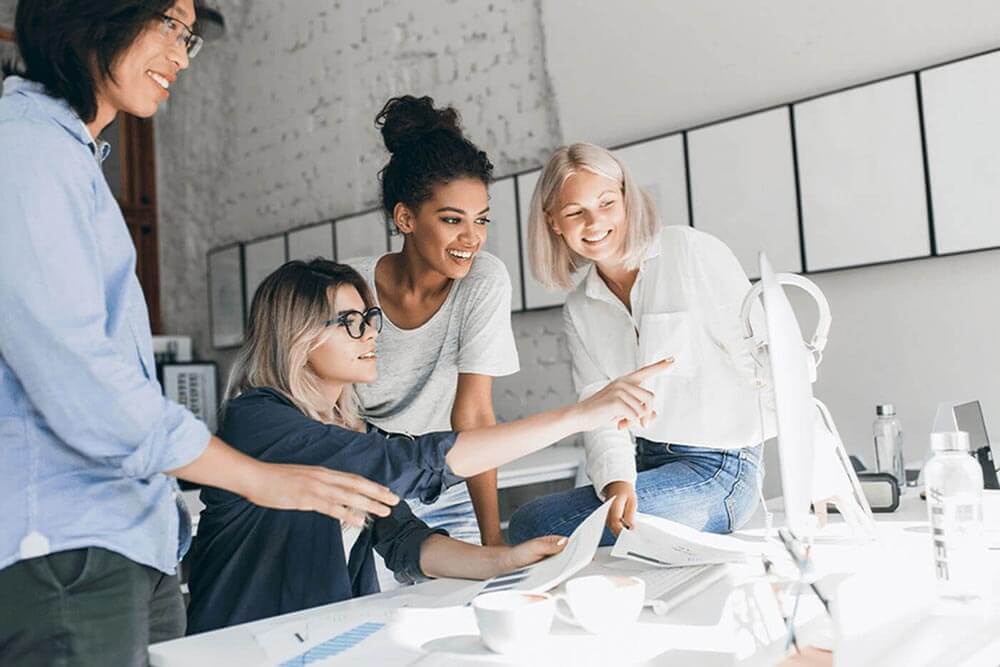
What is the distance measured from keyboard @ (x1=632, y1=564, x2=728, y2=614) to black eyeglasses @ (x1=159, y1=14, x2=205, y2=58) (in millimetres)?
906

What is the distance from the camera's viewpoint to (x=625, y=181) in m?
2.08

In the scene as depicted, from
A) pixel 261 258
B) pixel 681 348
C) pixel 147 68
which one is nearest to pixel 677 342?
pixel 681 348

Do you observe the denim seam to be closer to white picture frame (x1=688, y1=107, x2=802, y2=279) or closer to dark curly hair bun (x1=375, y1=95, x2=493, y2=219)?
dark curly hair bun (x1=375, y1=95, x2=493, y2=219)

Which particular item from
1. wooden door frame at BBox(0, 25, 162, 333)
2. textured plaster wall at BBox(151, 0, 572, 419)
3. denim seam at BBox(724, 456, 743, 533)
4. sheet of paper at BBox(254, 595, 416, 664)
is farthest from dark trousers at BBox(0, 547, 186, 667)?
wooden door frame at BBox(0, 25, 162, 333)

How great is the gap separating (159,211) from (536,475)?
3244 millimetres

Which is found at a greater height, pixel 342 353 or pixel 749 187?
pixel 749 187

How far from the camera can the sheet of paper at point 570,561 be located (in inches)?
48.3

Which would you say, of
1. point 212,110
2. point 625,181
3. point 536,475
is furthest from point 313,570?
point 212,110

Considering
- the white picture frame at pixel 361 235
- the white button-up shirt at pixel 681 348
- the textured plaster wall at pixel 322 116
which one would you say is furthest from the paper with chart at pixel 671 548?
the white picture frame at pixel 361 235

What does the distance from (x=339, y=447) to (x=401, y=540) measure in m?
0.23

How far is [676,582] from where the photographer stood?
127 cm

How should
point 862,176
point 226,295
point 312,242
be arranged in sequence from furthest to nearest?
point 226,295 → point 312,242 → point 862,176

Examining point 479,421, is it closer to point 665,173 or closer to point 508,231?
point 665,173

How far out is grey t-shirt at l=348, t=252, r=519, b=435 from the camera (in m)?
2.16
